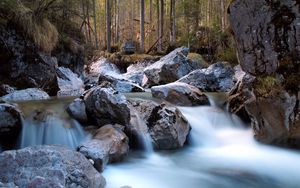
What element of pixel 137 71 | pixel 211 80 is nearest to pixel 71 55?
pixel 137 71

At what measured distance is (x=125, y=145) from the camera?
22.8 ft

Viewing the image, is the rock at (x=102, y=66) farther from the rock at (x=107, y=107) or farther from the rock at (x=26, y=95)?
the rock at (x=107, y=107)

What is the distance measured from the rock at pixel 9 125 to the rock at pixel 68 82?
507cm

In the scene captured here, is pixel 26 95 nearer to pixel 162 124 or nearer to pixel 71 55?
pixel 162 124

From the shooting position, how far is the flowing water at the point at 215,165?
19.4 ft

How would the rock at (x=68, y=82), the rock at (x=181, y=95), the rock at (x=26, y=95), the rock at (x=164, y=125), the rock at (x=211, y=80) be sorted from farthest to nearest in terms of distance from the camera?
1. the rock at (x=211, y=80)
2. the rock at (x=68, y=82)
3. the rock at (x=181, y=95)
4. the rock at (x=26, y=95)
5. the rock at (x=164, y=125)

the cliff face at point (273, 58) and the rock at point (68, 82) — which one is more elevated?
the cliff face at point (273, 58)

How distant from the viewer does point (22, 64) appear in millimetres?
10898

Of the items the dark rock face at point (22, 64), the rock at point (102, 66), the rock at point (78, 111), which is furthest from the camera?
the rock at point (102, 66)

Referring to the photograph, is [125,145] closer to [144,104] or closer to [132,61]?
[144,104]

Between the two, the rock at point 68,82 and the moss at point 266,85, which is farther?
the rock at point 68,82

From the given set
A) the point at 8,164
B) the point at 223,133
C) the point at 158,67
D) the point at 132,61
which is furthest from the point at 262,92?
the point at 132,61

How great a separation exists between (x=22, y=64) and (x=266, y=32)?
7.13m

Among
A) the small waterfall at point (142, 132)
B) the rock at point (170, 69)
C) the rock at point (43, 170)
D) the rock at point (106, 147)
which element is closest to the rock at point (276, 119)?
the small waterfall at point (142, 132)
